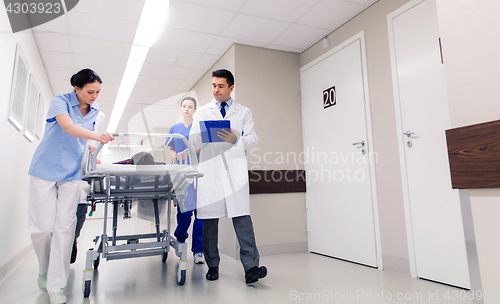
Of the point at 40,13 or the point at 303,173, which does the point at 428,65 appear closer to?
the point at 303,173

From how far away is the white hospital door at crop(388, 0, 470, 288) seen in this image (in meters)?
2.25

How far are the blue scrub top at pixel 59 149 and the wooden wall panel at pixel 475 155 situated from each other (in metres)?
2.16

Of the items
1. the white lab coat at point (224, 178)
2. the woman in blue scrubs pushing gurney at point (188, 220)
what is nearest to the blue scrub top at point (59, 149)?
the white lab coat at point (224, 178)

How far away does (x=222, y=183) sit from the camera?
2340 mm

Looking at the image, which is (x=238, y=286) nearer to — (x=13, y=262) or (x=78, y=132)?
(x=78, y=132)

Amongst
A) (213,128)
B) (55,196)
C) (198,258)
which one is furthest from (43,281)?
(213,128)

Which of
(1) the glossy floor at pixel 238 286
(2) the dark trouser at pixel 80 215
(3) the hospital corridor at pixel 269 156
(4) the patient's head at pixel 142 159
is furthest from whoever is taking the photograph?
(2) the dark trouser at pixel 80 215

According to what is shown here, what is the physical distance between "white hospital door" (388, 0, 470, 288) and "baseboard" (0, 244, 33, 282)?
11.1 ft

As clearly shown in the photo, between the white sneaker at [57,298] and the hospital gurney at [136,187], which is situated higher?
the hospital gurney at [136,187]

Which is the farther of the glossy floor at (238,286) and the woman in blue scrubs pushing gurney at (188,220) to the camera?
the woman in blue scrubs pushing gurney at (188,220)

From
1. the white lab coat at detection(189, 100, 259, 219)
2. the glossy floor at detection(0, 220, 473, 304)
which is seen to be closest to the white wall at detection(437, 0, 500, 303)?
the glossy floor at detection(0, 220, 473, 304)

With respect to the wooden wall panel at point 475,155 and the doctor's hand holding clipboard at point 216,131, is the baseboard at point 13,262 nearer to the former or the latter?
the doctor's hand holding clipboard at point 216,131

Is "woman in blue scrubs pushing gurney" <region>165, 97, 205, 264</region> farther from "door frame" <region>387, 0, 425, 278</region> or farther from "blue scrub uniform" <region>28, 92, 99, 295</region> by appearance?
"door frame" <region>387, 0, 425, 278</region>

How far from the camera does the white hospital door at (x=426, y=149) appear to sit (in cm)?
225
